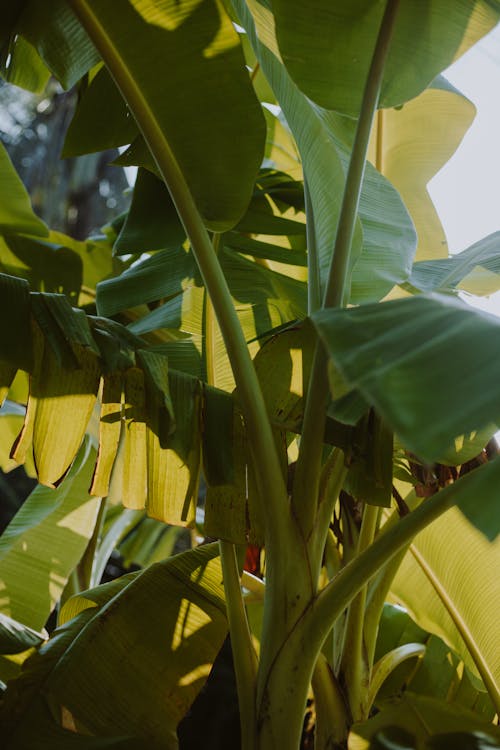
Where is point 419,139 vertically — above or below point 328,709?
above

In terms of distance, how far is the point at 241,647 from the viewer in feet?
2.44

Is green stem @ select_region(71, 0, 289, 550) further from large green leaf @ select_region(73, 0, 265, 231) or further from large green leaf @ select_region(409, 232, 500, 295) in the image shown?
large green leaf @ select_region(409, 232, 500, 295)

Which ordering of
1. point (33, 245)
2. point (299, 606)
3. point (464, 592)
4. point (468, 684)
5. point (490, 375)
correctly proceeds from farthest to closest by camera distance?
point (33, 245) → point (468, 684) → point (464, 592) → point (299, 606) → point (490, 375)

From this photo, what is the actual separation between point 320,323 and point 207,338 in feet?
1.71

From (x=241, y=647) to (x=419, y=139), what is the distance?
2.90 ft

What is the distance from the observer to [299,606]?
27.2 inches

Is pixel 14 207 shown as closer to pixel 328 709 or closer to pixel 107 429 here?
pixel 107 429

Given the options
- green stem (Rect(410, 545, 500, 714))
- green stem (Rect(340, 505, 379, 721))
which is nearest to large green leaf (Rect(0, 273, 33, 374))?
green stem (Rect(340, 505, 379, 721))

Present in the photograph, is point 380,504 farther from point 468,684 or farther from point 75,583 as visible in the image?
point 75,583

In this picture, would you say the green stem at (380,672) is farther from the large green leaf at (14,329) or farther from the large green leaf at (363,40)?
the large green leaf at (363,40)

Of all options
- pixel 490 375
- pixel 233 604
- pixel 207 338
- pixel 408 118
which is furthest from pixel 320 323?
pixel 408 118

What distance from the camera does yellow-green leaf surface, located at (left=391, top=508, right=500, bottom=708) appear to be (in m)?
0.92

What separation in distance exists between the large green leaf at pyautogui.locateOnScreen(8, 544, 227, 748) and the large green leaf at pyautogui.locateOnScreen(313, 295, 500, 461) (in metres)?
0.43

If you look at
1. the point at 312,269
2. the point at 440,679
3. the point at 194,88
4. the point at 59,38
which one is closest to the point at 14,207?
the point at 59,38
